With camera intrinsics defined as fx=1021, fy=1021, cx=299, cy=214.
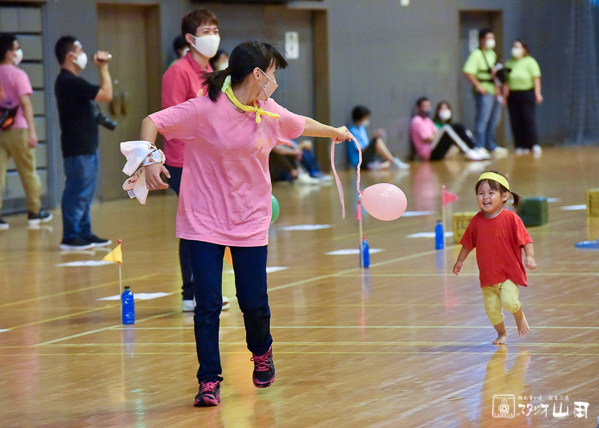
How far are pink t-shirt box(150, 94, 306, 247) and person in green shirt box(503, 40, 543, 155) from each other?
19.4m

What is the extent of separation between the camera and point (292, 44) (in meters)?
22.2

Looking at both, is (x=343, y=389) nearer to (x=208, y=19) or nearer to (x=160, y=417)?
(x=160, y=417)

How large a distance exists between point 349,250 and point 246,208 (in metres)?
5.53

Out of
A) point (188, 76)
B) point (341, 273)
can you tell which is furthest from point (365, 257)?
point (188, 76)

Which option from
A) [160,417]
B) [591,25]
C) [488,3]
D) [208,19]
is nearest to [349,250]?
[208,19]

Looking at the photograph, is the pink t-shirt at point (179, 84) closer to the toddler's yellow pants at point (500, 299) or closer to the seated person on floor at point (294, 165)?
the toddler's yellow pants at point (500, 299)

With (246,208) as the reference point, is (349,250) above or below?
below

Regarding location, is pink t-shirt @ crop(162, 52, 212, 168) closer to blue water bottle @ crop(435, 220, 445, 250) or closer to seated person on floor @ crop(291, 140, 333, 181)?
blue water bottle @ crop(435, 220, 445, 250)

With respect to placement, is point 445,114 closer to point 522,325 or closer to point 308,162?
point 308,162

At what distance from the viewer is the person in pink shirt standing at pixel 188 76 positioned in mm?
7488

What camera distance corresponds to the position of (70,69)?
37.6 feet

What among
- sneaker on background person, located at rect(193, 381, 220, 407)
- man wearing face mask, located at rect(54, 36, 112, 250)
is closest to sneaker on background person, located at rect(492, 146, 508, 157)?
man wearing face mask, located at rect(54, 36, 112, 250)

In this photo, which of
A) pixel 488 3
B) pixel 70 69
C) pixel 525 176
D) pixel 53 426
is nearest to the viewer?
pixel 53 426

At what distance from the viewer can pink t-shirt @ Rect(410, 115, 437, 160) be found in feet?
79.8
